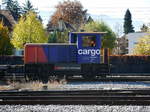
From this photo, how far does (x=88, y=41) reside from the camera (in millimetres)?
23188

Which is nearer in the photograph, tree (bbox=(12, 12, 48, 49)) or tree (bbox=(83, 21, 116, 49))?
tree (bbox=(12, 12, 48, 49))

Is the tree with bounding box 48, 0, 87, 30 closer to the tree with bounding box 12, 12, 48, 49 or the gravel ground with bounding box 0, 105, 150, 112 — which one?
the tree with bounding box 12, 12, 48, 49

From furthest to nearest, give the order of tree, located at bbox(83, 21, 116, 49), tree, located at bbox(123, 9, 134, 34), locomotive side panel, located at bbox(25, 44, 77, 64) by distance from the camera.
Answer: tree, located at bbox(123, 9, 134, 34), tree, located at bbox(83, 21, 116, 49), locomotive side panel, located at bbox(25, 44, 77, 64)

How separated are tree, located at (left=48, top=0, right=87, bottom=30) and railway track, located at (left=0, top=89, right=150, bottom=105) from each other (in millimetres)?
61452

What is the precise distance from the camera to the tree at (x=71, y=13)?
252 ft

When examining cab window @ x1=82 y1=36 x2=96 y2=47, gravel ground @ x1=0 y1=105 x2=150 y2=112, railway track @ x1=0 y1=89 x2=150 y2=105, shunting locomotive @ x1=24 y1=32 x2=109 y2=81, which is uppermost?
cab window @ x1=82 y1=36 x2=96 y2=47

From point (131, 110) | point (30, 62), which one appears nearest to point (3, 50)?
point (30, 62)

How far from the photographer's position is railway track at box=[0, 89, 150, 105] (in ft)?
41.7

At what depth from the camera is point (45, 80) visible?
23.1 metres

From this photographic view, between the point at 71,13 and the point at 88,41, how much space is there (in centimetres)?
5441

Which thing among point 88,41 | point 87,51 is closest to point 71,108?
point 87,51

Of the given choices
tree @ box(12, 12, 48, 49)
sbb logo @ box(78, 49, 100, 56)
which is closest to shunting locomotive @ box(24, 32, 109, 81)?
sbb logo @ box(78, 49, 100, 56)

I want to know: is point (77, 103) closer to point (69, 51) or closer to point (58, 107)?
point (58, 107)

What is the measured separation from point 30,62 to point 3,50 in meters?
14.5
